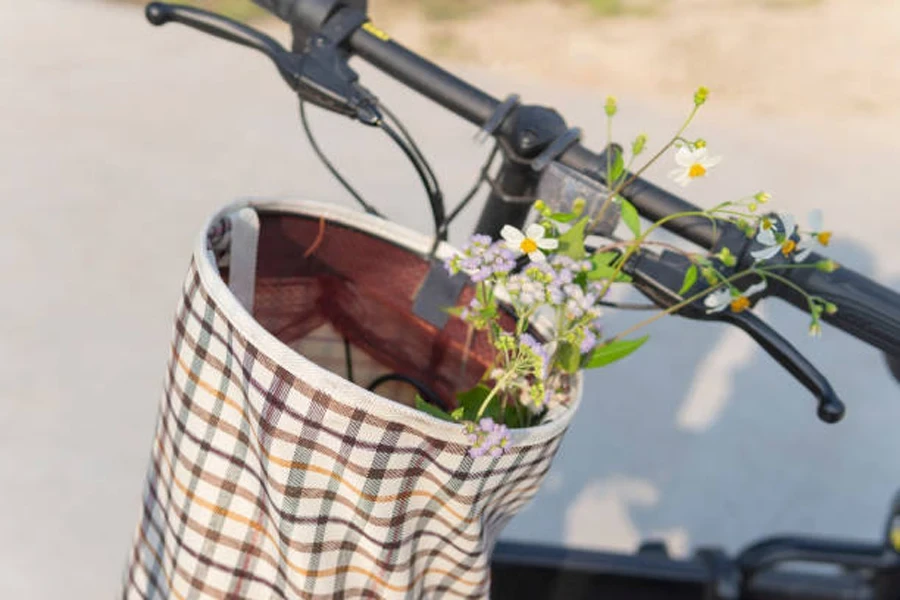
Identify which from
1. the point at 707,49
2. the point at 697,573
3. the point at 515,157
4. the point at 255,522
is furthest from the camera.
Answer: the point at 707,49

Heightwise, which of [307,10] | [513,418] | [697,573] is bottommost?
[697,573]

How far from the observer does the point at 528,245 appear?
2.03 feet

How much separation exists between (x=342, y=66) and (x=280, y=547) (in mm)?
361

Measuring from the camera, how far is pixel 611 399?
193 cm

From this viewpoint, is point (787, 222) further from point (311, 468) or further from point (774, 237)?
point (311, 468)

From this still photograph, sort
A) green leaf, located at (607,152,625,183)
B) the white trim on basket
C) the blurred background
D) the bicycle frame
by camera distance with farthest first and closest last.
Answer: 1. the blurred background
2. the bicycle frame
3. green leaf, located at (607,152,625,183)
4. the white trim on basket

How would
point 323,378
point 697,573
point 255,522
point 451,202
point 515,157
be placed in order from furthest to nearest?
point 451,202 < point 697,573 < point 515,157 < point 255,522 < point 323,378

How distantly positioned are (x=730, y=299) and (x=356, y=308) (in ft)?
0.96

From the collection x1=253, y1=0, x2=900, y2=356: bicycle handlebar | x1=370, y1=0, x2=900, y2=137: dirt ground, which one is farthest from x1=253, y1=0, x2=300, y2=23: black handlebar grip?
x1=370, y1=0, x2=900, y2=137: dirt ground

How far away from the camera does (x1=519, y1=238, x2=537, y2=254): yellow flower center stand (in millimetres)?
618

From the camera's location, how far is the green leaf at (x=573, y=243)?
653 millimetres

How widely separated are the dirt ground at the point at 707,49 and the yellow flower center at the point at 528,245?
7.62 feet

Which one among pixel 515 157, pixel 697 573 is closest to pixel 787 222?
pixel 515 157

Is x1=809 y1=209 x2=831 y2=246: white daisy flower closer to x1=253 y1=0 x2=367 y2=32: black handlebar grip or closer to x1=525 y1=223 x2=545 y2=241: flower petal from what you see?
x1=525 y1=223 x2=545 y2=241: flower petal
